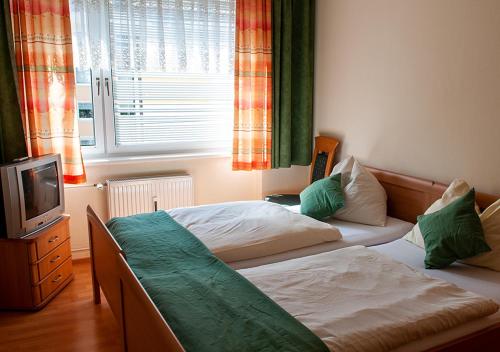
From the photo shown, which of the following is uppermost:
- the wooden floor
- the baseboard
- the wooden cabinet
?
the wooden cabinet

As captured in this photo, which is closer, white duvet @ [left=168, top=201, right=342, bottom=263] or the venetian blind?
white duvet @ [left=168, top=201, right=342, bottom=263]

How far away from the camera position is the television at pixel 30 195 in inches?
114

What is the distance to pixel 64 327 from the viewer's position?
2885 millimetres

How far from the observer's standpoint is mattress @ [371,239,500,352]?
1.82m

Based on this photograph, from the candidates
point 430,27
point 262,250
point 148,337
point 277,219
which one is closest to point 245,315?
point 148,337

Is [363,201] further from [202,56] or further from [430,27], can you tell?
[202,56]

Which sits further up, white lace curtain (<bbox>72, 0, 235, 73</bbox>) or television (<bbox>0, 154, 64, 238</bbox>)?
white lace curtain (<bbox>72, 0, 235, 73</bbox>)

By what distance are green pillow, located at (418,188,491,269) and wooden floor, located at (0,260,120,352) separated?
76.7 inches

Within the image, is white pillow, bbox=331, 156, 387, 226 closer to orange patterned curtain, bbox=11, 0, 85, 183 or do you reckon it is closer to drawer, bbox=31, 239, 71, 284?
drawer, bbox=31, 239, 71, 284

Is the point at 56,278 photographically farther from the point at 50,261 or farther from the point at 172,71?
the point at 172,71

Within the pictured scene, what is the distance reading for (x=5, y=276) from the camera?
Answer: 306 centimetres

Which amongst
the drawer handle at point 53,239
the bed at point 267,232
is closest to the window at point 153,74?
the drawer handle at point 53,239

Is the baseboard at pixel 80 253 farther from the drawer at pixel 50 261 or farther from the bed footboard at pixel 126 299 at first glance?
the bed footboard at pixel 126 299

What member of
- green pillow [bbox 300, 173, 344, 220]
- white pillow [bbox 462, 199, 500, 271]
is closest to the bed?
green pillow [bbox 300, 173, 344, 220]
